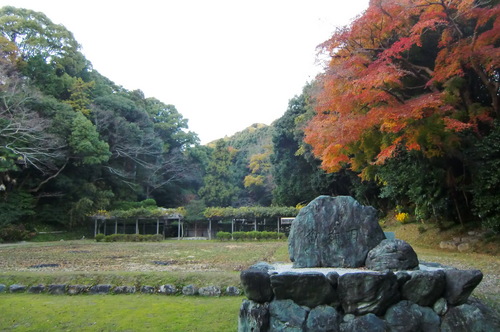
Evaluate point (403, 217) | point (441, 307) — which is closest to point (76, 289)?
point (441, 307)

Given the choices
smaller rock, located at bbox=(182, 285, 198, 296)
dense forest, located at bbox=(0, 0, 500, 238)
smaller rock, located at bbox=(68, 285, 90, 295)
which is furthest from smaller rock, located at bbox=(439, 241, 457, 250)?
smaller rock, located at bbox=(68, 285, 90, 295)

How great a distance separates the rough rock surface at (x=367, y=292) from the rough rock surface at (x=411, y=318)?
0.09 m

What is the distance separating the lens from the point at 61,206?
25531mm

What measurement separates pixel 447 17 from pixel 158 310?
9.53 m

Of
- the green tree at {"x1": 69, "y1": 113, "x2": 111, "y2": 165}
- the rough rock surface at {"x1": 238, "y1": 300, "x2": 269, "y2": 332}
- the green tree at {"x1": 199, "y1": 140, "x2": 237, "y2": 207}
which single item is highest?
the green tree at {"x1": 69, "y1": 113, "x2": 111, "y2": 165}

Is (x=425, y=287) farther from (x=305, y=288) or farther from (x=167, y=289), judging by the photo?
(x=167, y=289)

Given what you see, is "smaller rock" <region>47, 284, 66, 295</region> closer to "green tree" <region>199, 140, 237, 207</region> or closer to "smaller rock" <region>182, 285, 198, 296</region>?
"smaller rock" <region>182, 285, 198, 296</region>

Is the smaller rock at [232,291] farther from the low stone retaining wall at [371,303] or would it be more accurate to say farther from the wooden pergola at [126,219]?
the wooden pergola at [126,219]

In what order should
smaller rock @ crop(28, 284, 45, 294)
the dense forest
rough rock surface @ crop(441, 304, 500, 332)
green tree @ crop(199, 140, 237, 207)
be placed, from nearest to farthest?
rough rock surface @ crop(441, 304, 500, 332)
smaller rock @ crop(28, 284, 45, 294)
the dense forest
green tree @ crop(199, 140, 237, 207)

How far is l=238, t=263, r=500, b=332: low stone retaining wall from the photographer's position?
367 centimetres

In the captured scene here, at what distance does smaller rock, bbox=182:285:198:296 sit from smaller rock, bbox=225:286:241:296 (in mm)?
584

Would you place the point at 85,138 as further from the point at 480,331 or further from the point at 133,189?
the point at 480,331

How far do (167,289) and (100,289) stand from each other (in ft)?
4.14

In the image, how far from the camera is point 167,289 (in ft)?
20.7
